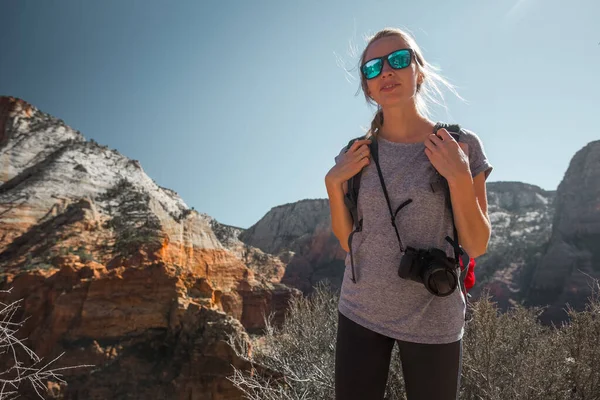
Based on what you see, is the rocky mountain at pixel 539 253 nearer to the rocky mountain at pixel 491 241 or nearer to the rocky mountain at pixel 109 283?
the rocky mountain at pixel 491 241

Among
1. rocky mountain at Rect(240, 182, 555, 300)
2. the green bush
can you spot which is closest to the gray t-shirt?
the green bush

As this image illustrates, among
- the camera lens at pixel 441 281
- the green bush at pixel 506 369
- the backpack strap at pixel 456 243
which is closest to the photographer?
the camera lens at pixel 441 281

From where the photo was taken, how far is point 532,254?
32688mm

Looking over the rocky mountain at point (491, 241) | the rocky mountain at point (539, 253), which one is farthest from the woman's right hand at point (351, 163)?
Answer: the rocky mountain at point (491, 241)

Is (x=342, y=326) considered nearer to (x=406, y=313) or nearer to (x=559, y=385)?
(x=406, y=313)

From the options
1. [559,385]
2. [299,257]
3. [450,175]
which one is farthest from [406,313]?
[299,257]

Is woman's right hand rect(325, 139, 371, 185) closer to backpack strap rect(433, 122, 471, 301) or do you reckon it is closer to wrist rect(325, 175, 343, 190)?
wrist rect(325, 175, 343, 190)

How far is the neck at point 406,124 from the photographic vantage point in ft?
4.16

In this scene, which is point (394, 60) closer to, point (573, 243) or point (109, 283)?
point (109, 283)

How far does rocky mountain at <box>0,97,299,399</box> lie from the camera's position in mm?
9156

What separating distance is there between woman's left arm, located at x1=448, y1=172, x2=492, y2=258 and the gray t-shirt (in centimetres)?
6

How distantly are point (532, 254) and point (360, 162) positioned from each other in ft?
127

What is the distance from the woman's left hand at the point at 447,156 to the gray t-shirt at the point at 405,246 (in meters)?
0.07

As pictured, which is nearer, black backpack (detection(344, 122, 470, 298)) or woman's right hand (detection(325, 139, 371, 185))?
black backpack (detection(344, 122, 470, 298))
